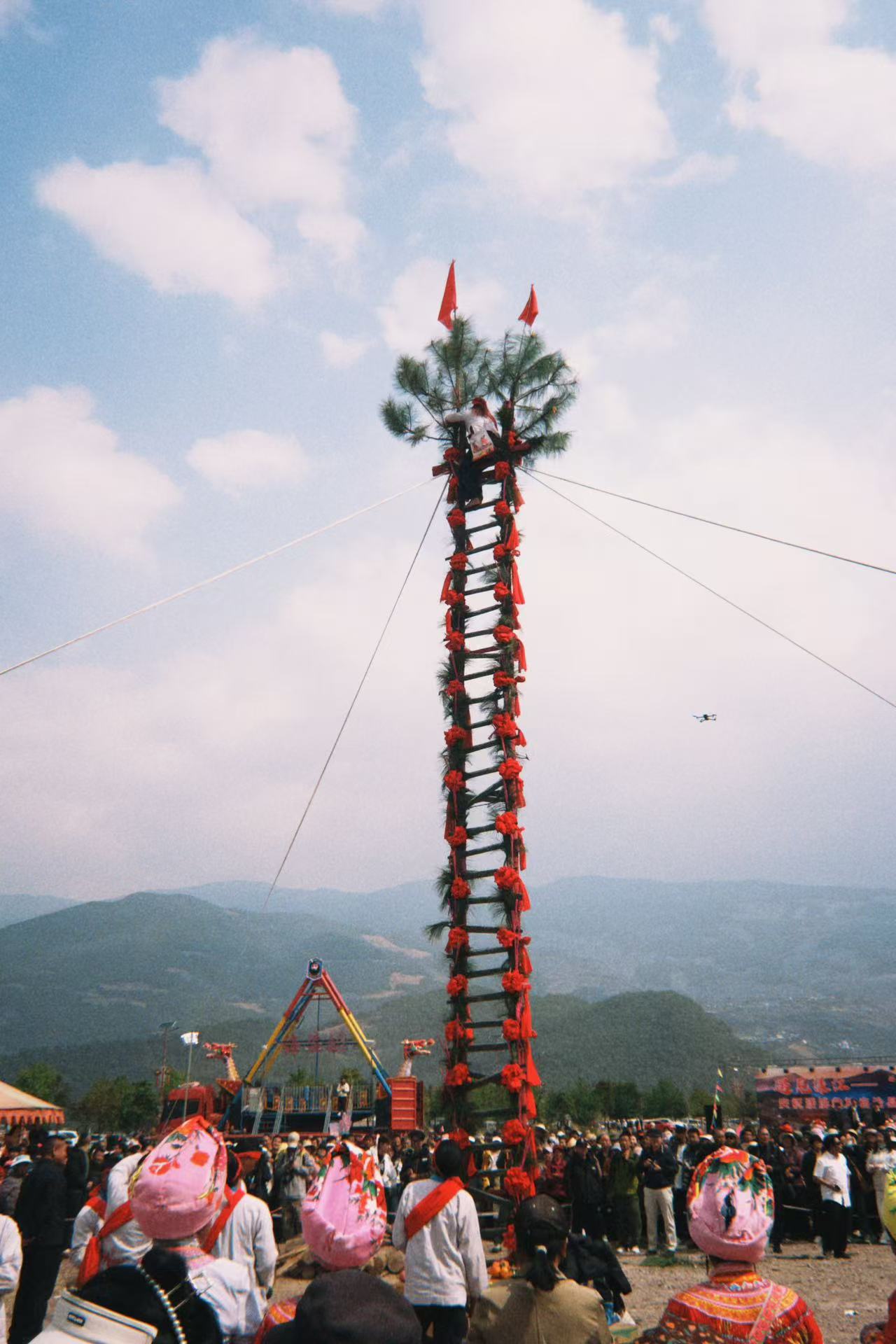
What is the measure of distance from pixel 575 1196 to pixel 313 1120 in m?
17.6

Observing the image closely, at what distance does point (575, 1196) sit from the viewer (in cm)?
1400

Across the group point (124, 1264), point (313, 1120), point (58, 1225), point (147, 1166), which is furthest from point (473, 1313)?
point (313, 1120)

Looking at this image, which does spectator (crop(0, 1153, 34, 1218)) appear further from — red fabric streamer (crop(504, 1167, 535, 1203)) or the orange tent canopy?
the orange tent canopy

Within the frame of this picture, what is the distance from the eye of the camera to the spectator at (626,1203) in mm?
14945

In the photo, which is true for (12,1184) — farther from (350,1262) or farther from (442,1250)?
(350,1262)

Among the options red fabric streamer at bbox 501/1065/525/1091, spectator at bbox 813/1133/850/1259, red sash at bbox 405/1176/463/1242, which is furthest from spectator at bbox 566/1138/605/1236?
red sash at bbox 405/1176/463/1242

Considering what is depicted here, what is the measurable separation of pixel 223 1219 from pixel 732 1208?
11.0 ft

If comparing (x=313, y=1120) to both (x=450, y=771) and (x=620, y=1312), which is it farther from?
(x=620, y=1312)

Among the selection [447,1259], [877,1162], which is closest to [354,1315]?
[447,1259]

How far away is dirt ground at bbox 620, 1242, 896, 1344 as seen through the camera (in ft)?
31.1

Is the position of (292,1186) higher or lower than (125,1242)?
lower

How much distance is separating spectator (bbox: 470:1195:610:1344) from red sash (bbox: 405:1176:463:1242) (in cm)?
103

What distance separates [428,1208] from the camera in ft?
20.1

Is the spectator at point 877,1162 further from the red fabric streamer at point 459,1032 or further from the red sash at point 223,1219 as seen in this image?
the red sash at point 223,1219
